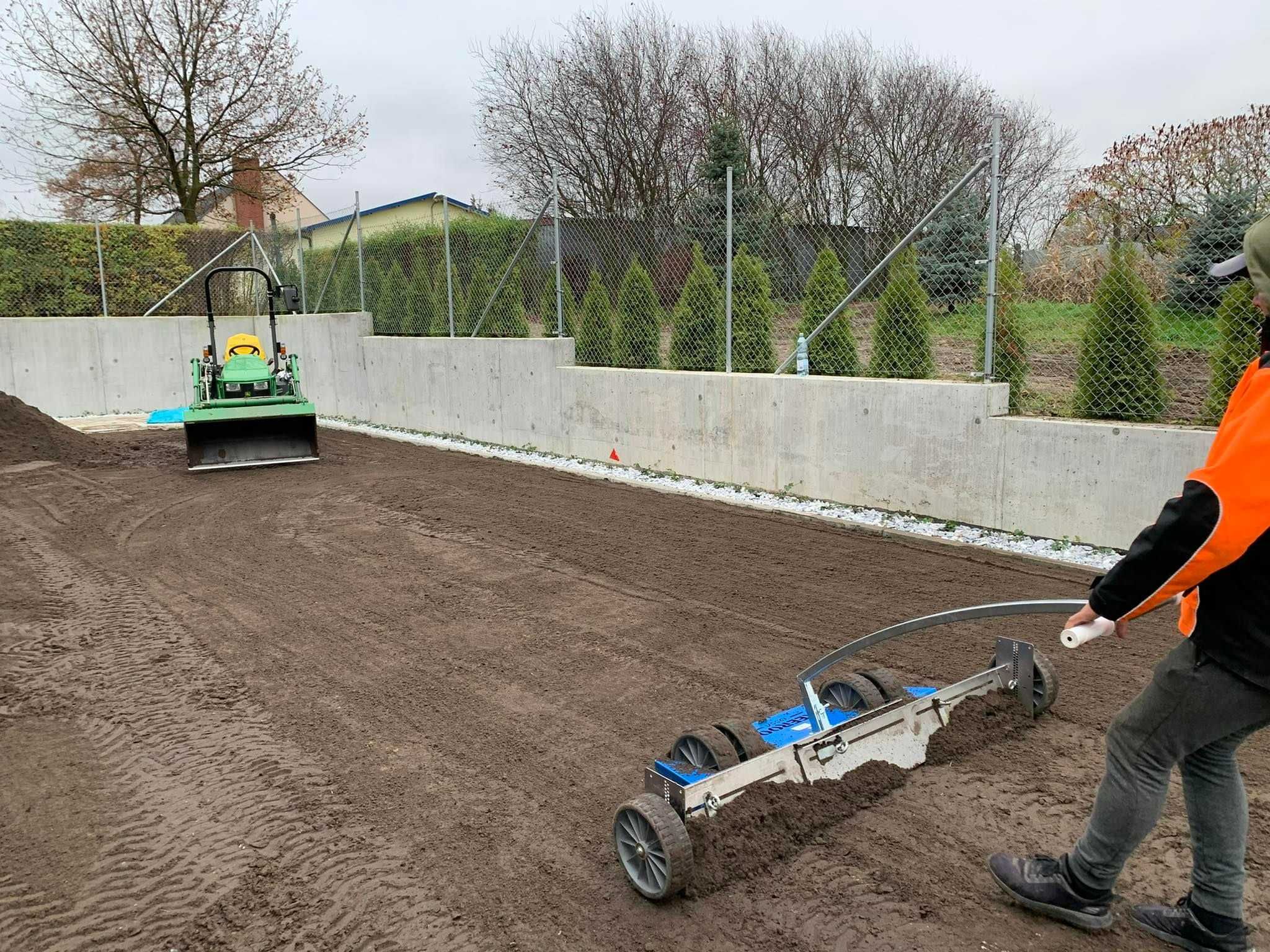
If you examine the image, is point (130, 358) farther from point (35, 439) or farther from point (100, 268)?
point (35, 439)

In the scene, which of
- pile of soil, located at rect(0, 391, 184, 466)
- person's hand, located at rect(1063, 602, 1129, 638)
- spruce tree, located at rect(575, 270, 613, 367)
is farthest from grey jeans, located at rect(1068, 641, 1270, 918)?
pile of soil, located at rect(0, 391, 184, 466)

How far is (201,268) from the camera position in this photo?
20.2 m

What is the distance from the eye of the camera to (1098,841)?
2594 mm

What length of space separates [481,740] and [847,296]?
20.7 ft

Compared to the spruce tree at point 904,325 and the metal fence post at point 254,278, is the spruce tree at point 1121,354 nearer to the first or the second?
the spruce tree at point 904,325

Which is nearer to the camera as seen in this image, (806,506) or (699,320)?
(806,506)

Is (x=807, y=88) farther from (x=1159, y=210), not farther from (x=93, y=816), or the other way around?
(x=93, y=816)

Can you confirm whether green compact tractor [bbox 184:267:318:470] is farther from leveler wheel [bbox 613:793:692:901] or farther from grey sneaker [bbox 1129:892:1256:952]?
grey sneaker [bbox 1129:892:1256:952]

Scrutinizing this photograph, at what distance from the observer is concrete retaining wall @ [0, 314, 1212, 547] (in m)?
6.81

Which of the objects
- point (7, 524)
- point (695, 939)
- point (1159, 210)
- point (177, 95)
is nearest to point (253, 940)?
point (695, 939)

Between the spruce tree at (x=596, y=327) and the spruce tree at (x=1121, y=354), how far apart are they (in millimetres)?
5722

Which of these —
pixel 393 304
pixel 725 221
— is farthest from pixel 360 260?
pixel 725 221

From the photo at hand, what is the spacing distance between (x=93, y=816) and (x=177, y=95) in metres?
22.2

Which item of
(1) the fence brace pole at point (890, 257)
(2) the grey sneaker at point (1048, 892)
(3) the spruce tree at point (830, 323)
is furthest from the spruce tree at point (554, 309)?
(2) the grey sneaker at point (1048, 892)
